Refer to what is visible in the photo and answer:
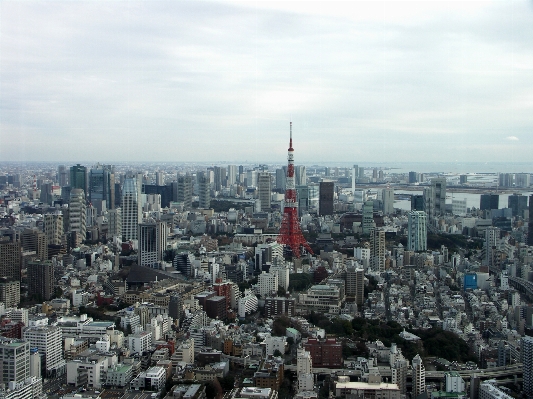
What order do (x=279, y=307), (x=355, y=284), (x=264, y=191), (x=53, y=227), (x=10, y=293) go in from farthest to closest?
1. (x=264, y=191)
2. (x=53, y=227)
3. (x=355, y=284)
4. (x=10, y=293)
5. (x=279, y=307)

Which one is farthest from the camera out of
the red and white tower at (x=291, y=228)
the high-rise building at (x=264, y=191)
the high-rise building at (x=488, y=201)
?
the high-rise building at (x=264, y=191)

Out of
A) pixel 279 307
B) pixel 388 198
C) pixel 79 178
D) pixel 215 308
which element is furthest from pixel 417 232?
pixel 79 178

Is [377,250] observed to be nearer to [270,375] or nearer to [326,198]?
[326,198]

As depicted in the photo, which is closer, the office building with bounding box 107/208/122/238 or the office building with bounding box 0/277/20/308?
the office building with bounding box 0/277/20/308

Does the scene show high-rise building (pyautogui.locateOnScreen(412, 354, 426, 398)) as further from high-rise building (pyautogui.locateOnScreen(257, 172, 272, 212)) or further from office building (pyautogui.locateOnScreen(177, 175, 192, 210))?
office building (pyautogui.locateOnScreen(177, 175, 192, 210))

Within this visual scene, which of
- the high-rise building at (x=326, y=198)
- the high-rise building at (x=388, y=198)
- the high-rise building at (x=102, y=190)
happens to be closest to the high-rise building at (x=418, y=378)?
the high-rise building at (x=102, y=190)

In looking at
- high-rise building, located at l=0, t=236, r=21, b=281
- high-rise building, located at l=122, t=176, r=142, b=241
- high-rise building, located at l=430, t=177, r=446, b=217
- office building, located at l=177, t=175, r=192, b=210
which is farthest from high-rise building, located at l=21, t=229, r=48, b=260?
high-rise building, located at l=430, t=177, r=446, b=217

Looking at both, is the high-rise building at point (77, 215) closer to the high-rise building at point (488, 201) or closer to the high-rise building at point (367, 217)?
the high-rise building at point (367, 217)
